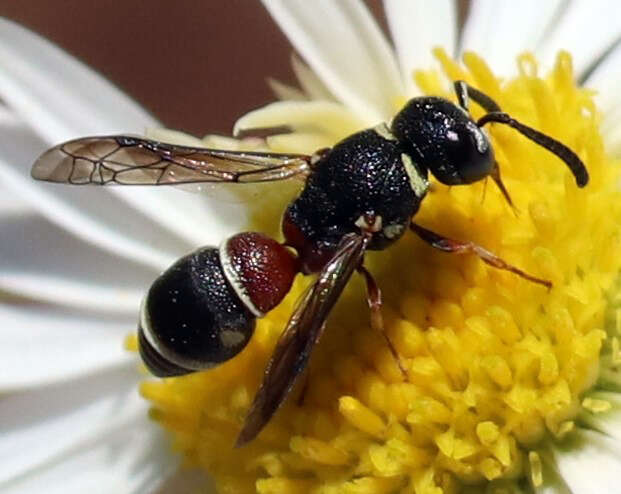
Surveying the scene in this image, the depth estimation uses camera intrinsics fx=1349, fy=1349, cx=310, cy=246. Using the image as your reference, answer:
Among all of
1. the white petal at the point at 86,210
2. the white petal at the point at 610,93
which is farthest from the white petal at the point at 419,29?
the white petal at the point at 86,210

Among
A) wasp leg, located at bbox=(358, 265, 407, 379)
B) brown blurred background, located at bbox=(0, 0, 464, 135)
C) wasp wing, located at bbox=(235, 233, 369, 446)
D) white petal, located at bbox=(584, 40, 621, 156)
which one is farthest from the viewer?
brown blurred background, located at bbox=(0, 0, 464, 135)

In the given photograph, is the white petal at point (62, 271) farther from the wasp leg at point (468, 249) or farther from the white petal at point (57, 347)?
the wasp leg at point (468, 249)

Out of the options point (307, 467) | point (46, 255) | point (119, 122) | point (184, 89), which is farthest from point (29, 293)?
point (184, 89)

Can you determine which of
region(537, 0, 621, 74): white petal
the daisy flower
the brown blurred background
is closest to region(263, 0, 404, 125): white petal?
the daisy flower

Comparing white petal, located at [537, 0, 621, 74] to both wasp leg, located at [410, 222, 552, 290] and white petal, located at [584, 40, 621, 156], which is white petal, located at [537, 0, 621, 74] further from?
wasp leg, located at [410, 222, 552, 290]

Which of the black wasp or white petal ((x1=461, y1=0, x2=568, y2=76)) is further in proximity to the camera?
white petal ((x1=461, y1=0, x2=568, y2=76))

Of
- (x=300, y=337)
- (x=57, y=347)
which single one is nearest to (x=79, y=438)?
(x=57, y=347)

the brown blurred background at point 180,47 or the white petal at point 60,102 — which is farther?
the brown blurred background at point 180,47
